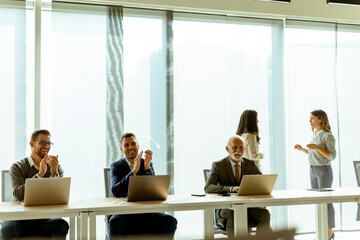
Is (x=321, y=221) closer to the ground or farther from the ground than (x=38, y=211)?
closer to the ground

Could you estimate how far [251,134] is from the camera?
17.3 feet

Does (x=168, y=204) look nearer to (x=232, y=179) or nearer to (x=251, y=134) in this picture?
(x=232, y=179)

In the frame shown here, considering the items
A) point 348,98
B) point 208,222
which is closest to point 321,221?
point 208,222

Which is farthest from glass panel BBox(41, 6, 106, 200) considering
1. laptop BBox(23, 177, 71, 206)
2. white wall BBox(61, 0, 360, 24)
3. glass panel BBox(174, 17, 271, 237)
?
laptop BBox(23, 177, 71, 206)

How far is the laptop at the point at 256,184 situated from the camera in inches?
158

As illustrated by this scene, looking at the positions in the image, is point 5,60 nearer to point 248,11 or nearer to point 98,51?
point 98,51

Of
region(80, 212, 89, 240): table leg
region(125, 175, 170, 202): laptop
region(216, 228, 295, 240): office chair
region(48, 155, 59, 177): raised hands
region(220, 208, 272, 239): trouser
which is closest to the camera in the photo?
region(216, 228, 295, 240): office chair

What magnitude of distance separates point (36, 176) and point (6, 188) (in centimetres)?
43

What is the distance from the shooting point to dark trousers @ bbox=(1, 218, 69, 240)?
3709mm

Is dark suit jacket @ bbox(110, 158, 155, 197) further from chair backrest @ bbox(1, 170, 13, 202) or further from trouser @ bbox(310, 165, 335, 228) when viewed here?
trouser @ bbox(310, 165, 335, 228)

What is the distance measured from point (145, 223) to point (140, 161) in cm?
58

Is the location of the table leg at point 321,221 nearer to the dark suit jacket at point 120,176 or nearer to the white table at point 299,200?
the white table at point 299,200

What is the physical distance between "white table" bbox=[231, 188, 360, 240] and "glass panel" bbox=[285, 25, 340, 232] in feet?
6.54

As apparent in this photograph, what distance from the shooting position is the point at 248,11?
6.28 metres
